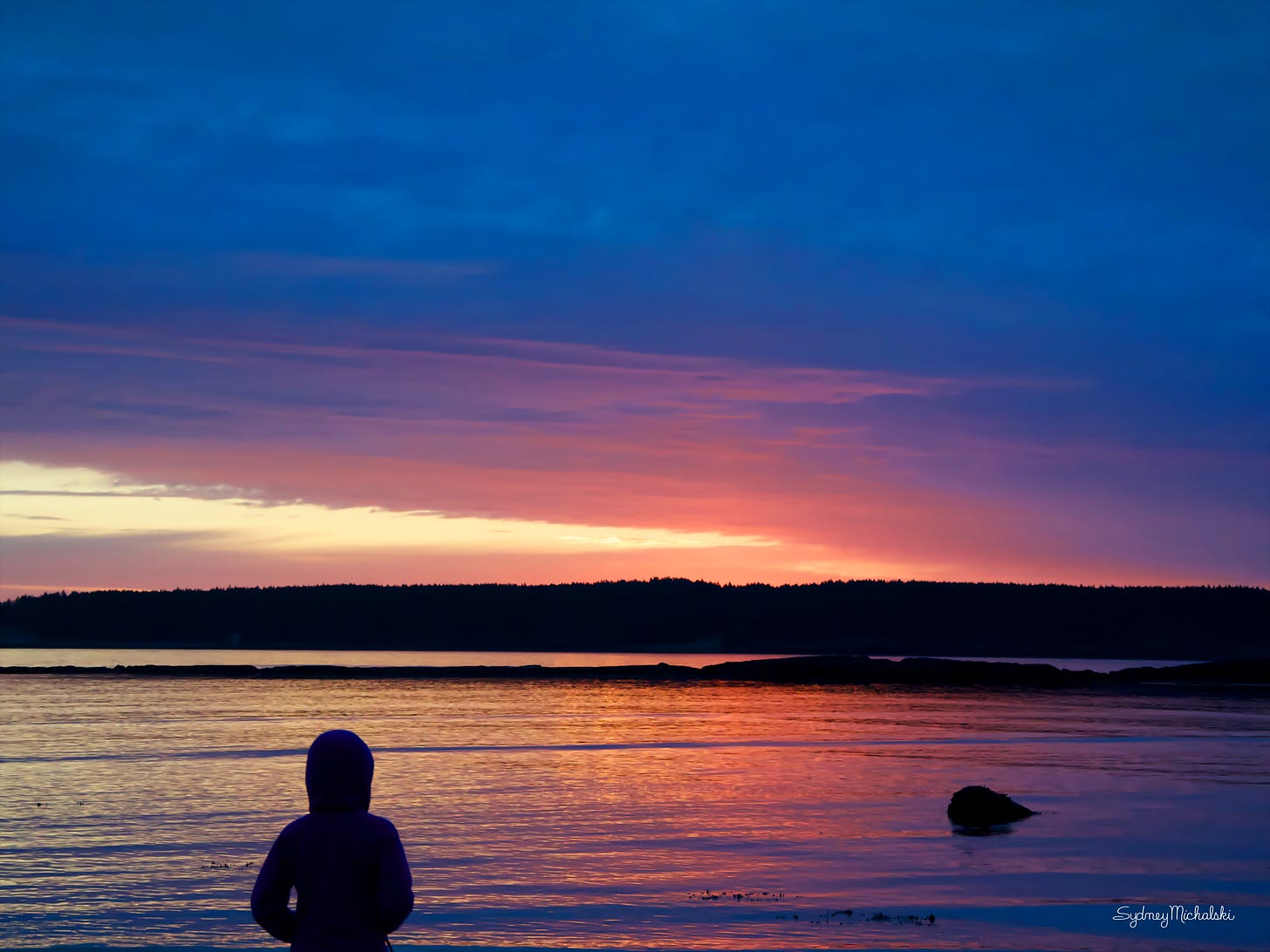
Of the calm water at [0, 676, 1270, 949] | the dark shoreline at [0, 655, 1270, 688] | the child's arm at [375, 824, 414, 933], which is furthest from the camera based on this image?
the dark shoreline at [0, 655, 1270, 688]

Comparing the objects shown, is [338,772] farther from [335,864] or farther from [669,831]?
[669,831]

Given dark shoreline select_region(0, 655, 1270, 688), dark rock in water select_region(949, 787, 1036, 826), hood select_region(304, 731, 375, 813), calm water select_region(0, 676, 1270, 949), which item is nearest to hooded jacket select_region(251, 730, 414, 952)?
hood select_region(304, 731, 375, 813)

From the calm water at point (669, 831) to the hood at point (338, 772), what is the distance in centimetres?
855

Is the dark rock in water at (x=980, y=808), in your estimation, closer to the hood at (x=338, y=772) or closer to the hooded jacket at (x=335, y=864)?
the hooded jacket at (x=335, y=864)

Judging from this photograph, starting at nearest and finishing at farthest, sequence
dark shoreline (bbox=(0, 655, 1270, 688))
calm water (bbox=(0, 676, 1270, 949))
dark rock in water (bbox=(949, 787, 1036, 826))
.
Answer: calm water (bbox=(0, 676, 1270, 949)), dark rock in water (bbox=(949, 787, 1036, 826)), dark shoreline (bbox=(0, 655, 1270, 688))

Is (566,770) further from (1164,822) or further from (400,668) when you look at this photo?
(400,668)

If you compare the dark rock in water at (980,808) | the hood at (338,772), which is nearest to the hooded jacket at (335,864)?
the hood at (338,772)

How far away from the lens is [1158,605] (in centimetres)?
18800

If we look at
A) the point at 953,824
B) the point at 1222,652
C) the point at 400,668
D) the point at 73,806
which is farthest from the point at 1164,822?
the point at 1222,652

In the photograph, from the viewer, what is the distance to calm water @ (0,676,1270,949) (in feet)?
48.2

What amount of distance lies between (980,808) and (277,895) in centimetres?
1942

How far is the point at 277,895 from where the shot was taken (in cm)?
590

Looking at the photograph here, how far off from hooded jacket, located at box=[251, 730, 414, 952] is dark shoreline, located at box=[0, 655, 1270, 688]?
97020 mm

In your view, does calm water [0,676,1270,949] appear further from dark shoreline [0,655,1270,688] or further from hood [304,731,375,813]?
dark shoreline [0,655,1270,688]
